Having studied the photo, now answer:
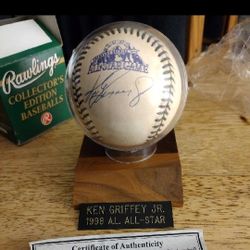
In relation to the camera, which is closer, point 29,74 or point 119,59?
point 119,59

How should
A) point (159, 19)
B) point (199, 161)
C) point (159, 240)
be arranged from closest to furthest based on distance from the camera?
point (159, 240), point (199, 161), point (159, 19)

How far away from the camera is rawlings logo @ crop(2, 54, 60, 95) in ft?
1.90

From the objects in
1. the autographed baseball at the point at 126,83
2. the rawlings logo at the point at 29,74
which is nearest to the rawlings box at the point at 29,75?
the rawlings logo at the point at 29,74

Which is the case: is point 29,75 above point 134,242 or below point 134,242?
above

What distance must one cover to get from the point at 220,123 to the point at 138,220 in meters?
0.29

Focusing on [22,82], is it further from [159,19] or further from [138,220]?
[159,19]

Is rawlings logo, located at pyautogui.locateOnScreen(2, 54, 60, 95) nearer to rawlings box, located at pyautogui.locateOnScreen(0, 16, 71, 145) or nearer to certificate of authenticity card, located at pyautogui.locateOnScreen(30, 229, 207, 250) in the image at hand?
rawlings box, located at pyautogui.locateOnScreen(0, 16, 71, 145)

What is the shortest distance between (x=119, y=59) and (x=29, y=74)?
8.9 inches

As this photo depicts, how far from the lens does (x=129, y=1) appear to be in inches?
20.8

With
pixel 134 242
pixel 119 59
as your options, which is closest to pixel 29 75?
pixel 119 59

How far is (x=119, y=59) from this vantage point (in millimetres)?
442

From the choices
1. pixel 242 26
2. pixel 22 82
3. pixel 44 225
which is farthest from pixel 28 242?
pixel 242 26

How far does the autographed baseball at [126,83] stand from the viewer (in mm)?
443
